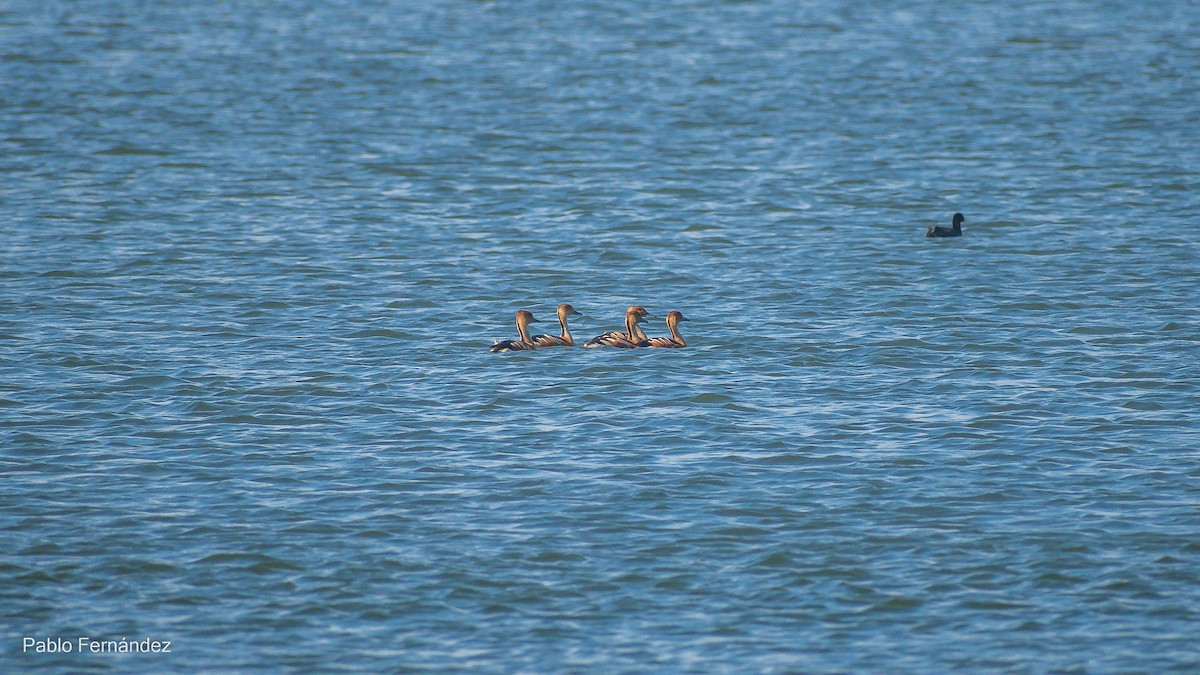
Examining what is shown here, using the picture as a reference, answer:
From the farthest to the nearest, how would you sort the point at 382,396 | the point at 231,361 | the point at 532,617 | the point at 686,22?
the point at 686,22 → the point at 231,361 → the point at 382,396 → the point at 532,617

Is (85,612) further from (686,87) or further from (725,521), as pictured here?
(686,87)

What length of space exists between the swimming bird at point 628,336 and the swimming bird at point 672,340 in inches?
3.9

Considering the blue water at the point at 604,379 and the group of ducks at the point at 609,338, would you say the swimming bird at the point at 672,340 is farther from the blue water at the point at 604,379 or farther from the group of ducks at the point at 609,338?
the blue water at the point at 604,379

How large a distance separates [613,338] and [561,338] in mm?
638

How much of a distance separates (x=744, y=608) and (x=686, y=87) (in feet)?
93.2

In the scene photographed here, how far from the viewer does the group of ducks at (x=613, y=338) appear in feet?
60.2

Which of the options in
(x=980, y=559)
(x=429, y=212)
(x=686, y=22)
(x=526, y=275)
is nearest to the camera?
(x=980, y=559)

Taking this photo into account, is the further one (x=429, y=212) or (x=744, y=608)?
(x=429, y=212)

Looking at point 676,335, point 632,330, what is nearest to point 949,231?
point 676,335

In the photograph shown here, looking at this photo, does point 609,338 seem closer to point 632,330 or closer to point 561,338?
point 632,330

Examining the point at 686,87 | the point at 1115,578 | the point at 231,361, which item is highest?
the point at 686,87

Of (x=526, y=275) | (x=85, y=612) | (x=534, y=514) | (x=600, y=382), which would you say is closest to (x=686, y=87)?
(x=526, y=275)

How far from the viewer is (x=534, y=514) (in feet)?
44.2

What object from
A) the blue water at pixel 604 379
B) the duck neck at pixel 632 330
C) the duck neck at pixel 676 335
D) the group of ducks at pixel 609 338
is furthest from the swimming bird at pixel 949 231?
the duck neck at pixel 632 330
